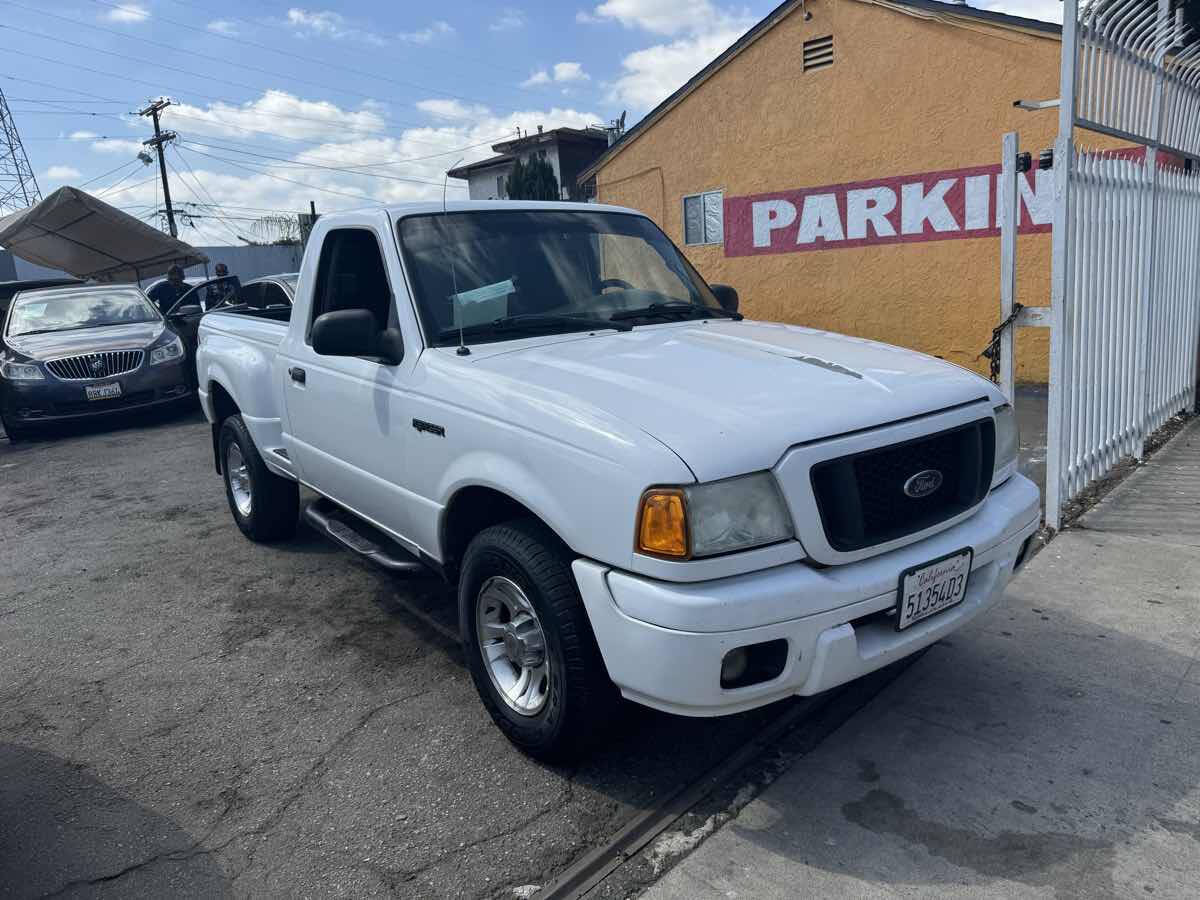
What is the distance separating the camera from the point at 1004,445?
321 centimetres

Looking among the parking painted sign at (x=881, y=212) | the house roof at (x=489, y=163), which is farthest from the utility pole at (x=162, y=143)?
the parking painted sign at (x=881, y=212)

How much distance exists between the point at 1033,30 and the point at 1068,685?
8.45 meters

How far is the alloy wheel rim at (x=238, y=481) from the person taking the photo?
5.73m

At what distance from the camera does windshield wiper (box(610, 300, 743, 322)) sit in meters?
3.79

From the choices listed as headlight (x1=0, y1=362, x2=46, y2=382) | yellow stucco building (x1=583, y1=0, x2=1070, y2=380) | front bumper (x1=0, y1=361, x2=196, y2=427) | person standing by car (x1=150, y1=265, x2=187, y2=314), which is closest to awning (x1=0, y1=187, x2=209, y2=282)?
person standing by car (x1=150, y1=265, x2=187, y2=314)

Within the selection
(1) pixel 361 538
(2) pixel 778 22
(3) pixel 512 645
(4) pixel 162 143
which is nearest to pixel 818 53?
(2) pixel 778 22

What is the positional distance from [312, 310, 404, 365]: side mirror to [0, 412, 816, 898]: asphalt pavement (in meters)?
1.39

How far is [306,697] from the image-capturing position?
3.69m

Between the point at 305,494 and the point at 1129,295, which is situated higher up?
the point at 1129,295

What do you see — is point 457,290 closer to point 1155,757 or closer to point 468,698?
point 468,698

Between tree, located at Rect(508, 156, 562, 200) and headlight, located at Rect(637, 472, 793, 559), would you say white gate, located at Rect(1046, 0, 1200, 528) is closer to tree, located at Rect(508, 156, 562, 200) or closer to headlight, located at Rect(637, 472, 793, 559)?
headlight, located at Rect(637, 472, 793, 559)

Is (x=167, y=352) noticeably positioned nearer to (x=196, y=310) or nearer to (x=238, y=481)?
(x=196, y=310)

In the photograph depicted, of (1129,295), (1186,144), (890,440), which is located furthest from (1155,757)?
(1186,144)

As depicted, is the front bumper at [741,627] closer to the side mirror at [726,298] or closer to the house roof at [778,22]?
the side mirror at [726,298]
